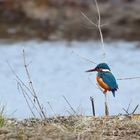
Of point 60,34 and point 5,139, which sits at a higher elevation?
point 60,34

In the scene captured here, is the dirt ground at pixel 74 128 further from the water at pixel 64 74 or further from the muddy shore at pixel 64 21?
the muddy shore at pixel 64 21

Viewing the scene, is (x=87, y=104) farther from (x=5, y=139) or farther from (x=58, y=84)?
(x=5, y=139)

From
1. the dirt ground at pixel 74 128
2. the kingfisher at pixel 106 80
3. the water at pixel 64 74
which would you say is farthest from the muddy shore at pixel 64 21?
the dirt ground at pixel 74 128

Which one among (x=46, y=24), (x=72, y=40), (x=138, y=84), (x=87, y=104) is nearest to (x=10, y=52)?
(x=72, y=40)

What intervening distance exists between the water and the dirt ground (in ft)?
1.20

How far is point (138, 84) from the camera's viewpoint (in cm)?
1334

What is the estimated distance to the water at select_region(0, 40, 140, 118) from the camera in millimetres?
10391

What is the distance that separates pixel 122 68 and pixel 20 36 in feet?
20.5

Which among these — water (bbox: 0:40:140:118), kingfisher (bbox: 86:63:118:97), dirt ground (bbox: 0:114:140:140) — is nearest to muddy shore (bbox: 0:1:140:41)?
water (bbox: 0:40:140:118)

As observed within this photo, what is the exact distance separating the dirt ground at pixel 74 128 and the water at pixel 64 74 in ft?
1.20

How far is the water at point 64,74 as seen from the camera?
10.4m

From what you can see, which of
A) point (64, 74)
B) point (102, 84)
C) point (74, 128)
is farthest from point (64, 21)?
point (74, 128)

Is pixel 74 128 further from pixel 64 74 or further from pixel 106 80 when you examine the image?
pixel 64 74

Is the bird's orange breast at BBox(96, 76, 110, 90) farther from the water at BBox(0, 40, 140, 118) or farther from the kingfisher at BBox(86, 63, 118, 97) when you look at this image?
the water at BBox(0, 40, 140, 118)
